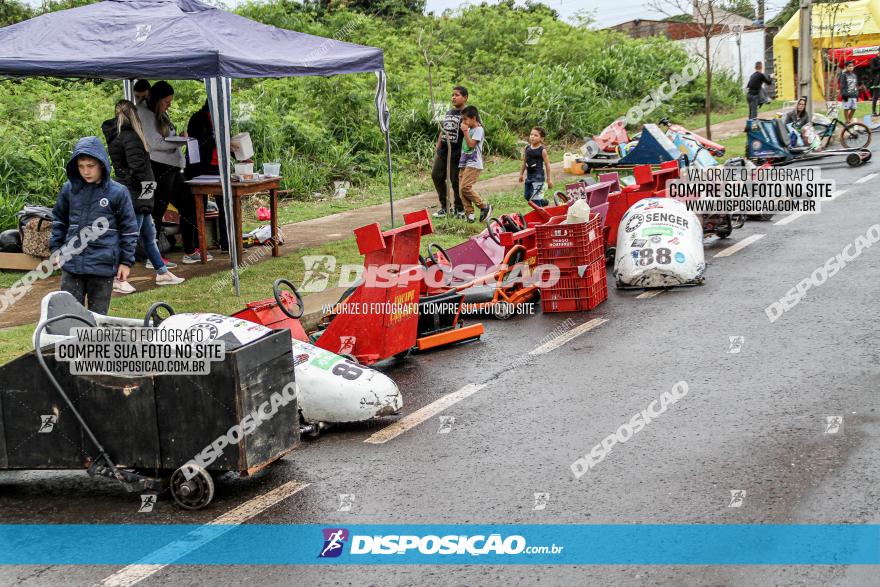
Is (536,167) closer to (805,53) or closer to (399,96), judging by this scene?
(399,96)

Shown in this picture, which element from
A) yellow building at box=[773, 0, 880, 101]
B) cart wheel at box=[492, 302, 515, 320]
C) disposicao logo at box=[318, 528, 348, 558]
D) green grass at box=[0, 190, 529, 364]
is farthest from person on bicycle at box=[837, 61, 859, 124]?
disposicao logo at box=[318, 528, 348, 558]

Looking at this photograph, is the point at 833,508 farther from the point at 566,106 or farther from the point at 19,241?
the point at 566,106

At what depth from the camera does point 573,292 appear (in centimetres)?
1123

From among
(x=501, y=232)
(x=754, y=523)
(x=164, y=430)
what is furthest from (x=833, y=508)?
(x=501, y=232)

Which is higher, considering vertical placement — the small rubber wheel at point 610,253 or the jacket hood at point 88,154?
the jacket hood at point 88,154

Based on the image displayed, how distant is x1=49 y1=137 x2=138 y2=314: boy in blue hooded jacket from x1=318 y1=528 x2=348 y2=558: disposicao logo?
4.00 meters

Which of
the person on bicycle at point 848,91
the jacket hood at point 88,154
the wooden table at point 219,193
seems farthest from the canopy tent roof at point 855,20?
the jacket hood at point 88,154

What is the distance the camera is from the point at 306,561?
552cm

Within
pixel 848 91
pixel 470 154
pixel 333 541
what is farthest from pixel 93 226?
pixel 848 91

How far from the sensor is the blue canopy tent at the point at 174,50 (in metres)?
11.5

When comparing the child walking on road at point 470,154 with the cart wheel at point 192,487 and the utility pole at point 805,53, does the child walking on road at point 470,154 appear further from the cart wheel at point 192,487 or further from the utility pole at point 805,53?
the utility pole at point 805,53

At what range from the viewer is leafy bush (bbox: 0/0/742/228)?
62.0 ft

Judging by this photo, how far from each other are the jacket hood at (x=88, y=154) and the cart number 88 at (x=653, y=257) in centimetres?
614

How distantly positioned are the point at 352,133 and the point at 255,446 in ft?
55.8
